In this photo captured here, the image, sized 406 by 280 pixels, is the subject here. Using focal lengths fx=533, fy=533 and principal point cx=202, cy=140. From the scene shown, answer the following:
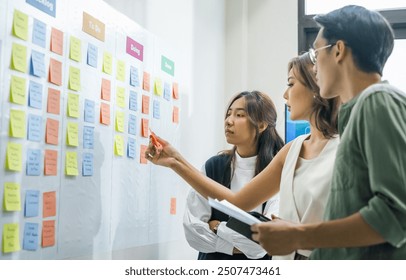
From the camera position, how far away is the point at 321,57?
3.68ft

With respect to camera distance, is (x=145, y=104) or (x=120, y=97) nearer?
(x=120, y=97)

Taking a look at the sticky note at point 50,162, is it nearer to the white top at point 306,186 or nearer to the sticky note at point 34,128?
the sticky note at point 34,128

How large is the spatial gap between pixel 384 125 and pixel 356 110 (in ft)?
0.22

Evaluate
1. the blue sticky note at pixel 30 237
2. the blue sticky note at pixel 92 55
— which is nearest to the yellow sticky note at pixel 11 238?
the blue sticky note at pixel 30 237

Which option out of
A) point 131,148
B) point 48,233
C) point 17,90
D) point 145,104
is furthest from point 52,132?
point 145,104

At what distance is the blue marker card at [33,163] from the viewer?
1.51m

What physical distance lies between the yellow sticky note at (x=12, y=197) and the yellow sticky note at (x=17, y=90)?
229mm

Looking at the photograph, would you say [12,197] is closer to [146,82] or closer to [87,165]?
[87,165]

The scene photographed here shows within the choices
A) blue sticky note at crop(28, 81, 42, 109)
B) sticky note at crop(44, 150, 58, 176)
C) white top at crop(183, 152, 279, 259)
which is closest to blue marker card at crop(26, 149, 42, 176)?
sticky note at crop(44, 150, 58, 176)

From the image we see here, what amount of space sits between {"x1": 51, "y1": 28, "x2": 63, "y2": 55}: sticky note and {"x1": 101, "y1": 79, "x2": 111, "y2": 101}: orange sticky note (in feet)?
0.90

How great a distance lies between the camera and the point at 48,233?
1604mm

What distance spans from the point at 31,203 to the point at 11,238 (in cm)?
12

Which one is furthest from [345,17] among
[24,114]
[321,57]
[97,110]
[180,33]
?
[180,33]
